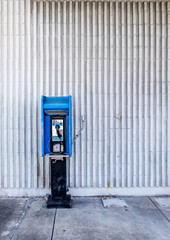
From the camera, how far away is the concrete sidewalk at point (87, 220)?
271cm

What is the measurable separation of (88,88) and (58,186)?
1845 mm

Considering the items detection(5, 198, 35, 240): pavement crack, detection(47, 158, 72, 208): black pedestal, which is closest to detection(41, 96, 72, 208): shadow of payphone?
detection(47, 158, 72, 208): black pedestal

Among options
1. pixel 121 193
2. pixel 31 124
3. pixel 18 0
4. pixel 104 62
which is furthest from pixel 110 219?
pixel 18 0

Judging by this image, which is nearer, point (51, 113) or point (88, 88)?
point (51, 113)

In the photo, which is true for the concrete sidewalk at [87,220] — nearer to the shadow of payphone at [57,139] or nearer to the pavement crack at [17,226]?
the pavement crack at [17,226]

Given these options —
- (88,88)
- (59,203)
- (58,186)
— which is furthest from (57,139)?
(88,88)

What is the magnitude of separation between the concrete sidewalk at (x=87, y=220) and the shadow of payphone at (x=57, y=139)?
250mm

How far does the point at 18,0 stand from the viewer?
12.7 feet

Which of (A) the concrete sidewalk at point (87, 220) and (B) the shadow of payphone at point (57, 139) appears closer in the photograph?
(A) the concrete sidewalk at point (87, 220)

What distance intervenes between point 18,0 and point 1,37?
0.76 meters

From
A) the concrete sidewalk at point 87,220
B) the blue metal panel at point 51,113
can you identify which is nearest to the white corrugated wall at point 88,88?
the concrete sidewalk at point 87,220

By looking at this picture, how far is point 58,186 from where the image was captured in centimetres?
348

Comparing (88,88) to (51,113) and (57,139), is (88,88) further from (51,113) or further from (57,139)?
(57,139)

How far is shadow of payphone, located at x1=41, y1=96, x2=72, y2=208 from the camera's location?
3.27 meters
